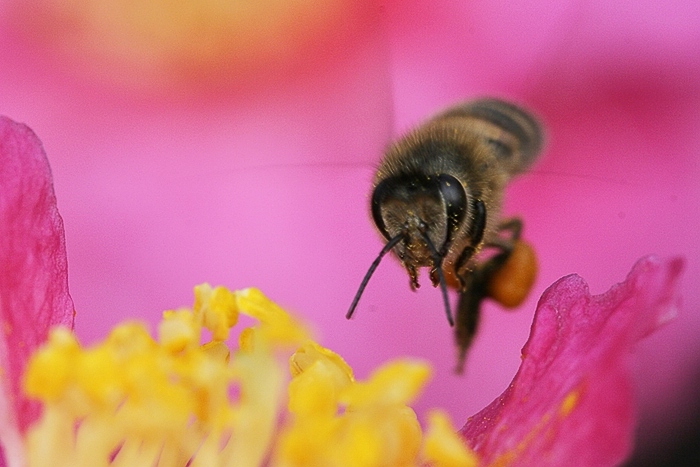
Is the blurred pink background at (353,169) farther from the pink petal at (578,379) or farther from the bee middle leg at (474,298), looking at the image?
the pink petal at (578,379)

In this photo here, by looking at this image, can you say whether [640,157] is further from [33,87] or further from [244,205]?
[33,87]

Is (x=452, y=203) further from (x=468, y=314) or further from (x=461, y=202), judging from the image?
(x=468, y=314)

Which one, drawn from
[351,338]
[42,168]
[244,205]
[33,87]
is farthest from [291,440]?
[33,87]

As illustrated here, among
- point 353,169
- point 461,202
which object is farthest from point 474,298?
point 353,169

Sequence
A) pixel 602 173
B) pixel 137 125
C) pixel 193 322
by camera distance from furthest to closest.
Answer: pixel 137 125 → pixel 602 173 → pixel 193 322

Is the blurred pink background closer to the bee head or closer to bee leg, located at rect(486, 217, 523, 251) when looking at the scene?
bee leg, located at rect(486, 217, 523, 251)
